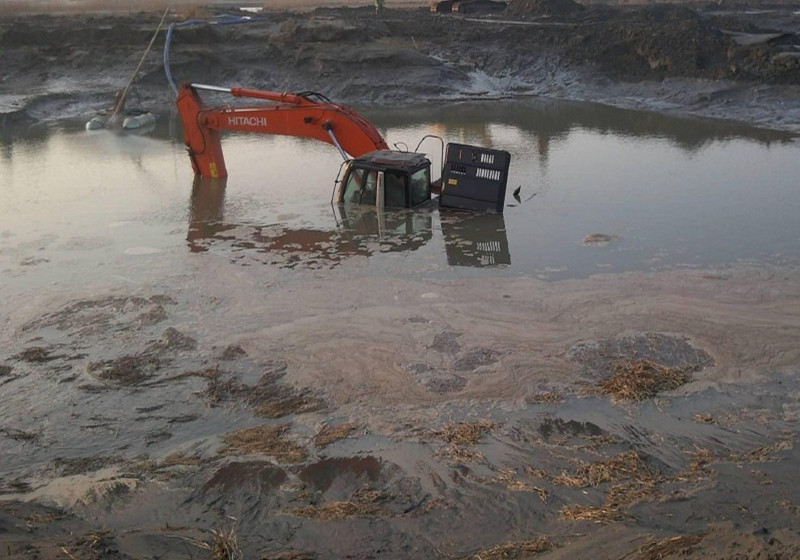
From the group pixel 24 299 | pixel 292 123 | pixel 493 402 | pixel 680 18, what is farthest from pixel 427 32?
pixel 493 402

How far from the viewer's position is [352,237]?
14039 millimetres

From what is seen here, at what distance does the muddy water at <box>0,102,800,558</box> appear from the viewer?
6.46 m

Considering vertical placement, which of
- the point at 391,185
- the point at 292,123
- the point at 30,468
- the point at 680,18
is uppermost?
the point at 680,18

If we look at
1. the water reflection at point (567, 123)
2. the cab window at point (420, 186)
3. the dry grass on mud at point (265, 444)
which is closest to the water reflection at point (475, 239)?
the cab window at point (420, 186)

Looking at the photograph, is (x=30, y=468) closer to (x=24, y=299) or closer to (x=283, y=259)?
(x=24, y=299)

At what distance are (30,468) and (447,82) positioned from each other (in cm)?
2553

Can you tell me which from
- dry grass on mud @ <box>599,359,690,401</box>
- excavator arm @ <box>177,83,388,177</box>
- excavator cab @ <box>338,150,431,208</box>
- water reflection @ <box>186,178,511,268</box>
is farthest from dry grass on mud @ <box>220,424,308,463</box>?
excavator arm @ <box>177,83,388,177</box>

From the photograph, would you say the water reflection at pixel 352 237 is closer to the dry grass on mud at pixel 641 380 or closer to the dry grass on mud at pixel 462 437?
the dry grass on mud at pixel 641 380

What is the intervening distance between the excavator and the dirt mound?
86.3 feet

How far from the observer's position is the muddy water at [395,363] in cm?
646

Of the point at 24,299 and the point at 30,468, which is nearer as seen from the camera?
the point at 30,468

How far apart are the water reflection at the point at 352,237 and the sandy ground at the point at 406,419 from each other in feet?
3.37

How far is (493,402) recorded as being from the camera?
27.4 feet

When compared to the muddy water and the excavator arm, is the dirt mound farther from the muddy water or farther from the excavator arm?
the excavator arm
